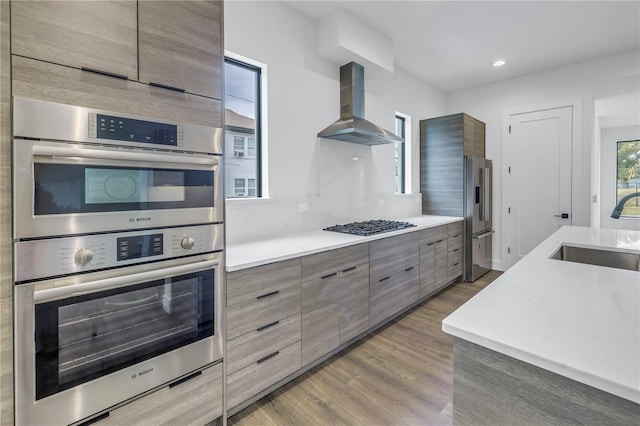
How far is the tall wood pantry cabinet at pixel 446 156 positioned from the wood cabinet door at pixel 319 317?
110 inches

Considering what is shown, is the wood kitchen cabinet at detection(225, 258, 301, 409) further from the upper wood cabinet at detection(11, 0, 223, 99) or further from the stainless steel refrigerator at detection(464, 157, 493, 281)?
the stainless steel refrigerator at detection(464, 157, 493, 281)

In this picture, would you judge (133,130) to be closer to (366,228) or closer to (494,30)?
(366,228)

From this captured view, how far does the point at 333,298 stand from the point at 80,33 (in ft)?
6.58

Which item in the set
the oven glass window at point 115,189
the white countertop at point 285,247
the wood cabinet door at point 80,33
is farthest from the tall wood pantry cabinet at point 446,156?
the wood cabinet door at point 80,33

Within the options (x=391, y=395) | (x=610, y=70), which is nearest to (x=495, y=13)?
(x=610, y=70)

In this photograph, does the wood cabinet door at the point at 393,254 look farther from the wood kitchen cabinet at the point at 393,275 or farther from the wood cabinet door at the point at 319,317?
the wood cabinet door at the point at 319,317

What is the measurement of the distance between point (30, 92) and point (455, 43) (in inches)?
151

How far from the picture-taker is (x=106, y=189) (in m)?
1.22

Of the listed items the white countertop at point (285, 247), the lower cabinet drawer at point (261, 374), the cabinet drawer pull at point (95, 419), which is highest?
the white countertop at point (285, 247)

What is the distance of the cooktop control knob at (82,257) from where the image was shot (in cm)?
114

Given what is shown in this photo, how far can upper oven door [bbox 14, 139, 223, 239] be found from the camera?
105cm

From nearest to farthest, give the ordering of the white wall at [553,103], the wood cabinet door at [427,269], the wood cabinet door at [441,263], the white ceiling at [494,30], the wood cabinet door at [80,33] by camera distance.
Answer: the wood cabinet door at [80,33] → the white ceiling at [494,30] → the wood cabinet door at [427,269] → the wood cabinet door at [441,263] → the white wall at [553,103]

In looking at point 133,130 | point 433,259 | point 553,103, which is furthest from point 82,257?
point 553,103

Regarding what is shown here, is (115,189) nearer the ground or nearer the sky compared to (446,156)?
nearer the ground
